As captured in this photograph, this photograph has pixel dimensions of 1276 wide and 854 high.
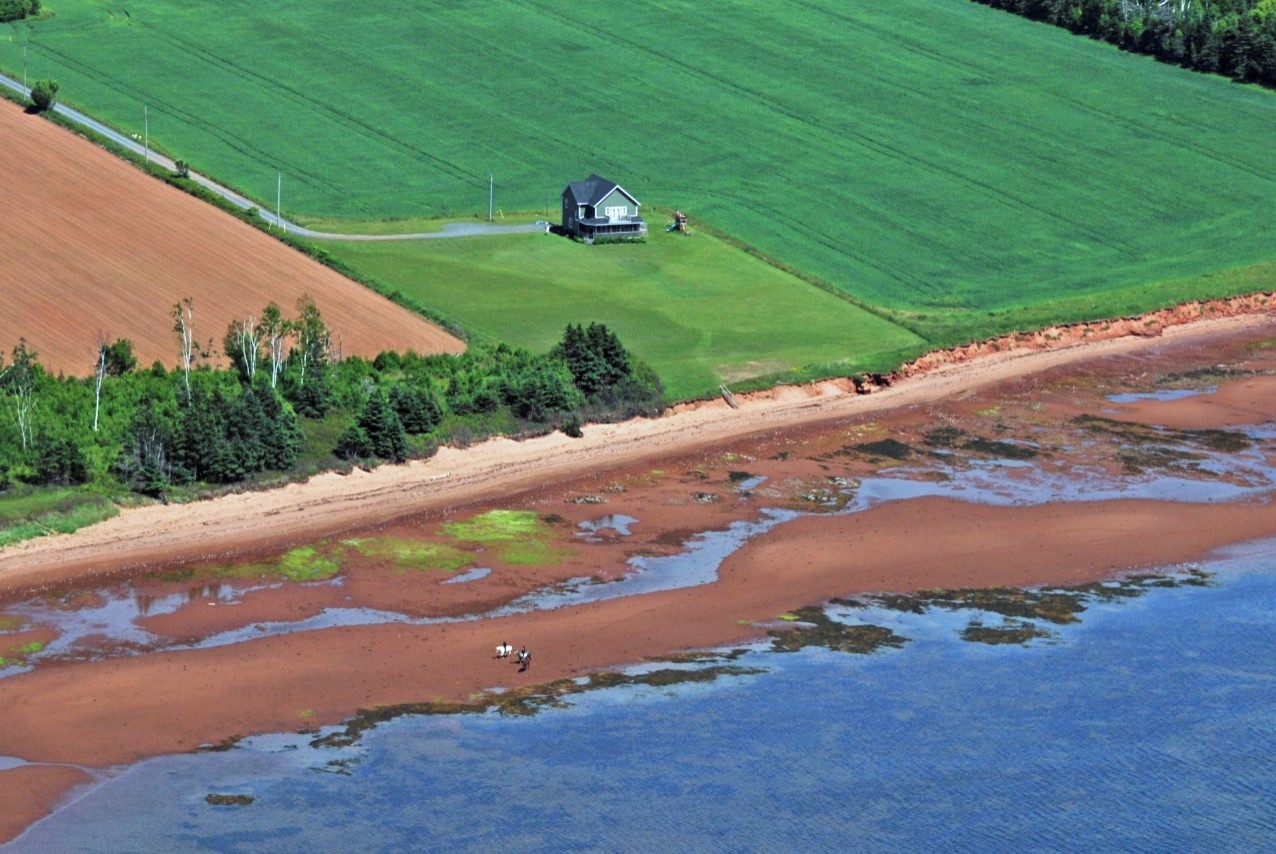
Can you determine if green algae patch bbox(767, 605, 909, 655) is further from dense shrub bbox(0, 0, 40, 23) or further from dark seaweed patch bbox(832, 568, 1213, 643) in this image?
dense shrub bbox(0, 0, 40, 23)

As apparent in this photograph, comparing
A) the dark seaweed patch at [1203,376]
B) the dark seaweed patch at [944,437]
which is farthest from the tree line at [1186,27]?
the dark seaweed patch at [944,437]

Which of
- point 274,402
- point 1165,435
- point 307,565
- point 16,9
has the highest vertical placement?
point 16,9

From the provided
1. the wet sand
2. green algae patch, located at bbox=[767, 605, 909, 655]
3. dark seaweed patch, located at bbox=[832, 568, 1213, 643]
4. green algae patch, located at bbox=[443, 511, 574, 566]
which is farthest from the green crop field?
green algae patch, located at bbox=[767, 605, 909, 655]

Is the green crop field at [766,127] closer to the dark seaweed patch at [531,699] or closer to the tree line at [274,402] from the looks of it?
the tree line at [274,402]

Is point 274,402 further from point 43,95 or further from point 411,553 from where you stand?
point 43,95

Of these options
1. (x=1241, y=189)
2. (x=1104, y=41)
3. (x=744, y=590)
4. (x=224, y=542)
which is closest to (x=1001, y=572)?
(x=744, y=590)

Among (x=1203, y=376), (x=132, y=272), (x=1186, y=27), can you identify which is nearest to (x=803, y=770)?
(x=132, y=272)

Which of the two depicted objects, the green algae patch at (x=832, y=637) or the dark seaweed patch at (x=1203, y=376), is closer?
the green algae patch at (x=832, y=637)
